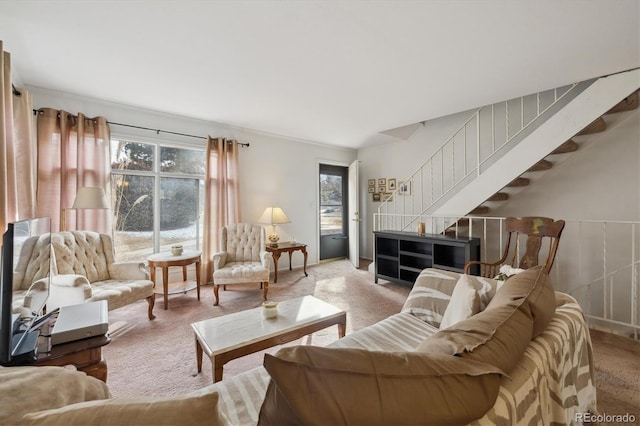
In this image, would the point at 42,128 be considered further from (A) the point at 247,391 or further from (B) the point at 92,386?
(A) the point at 247,391

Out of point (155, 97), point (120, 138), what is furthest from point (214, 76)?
point (120, 138)

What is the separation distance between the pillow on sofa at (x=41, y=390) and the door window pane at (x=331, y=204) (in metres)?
4.64

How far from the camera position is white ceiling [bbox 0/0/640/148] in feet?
5.46

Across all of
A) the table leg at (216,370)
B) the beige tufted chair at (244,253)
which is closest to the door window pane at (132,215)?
the beige tufted chair at (244,253)

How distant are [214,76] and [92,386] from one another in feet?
8.33

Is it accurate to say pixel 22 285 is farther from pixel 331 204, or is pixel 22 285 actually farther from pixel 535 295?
pixel 331 204

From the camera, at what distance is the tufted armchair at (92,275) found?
2110mm

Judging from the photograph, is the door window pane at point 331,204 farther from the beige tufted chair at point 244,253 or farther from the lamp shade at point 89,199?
the lamp shade at point 89,199

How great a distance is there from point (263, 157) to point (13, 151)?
9.51 feet

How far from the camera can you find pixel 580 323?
3.96ft

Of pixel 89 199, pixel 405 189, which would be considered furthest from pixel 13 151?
pixel 405 189

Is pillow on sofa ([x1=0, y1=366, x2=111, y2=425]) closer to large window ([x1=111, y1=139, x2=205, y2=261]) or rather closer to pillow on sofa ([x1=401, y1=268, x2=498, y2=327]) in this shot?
pillow on sofa ([x1=401, y1=268, x2=498, y2=327])

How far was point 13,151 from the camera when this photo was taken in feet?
6.02

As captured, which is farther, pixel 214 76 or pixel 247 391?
pixel 214 76
